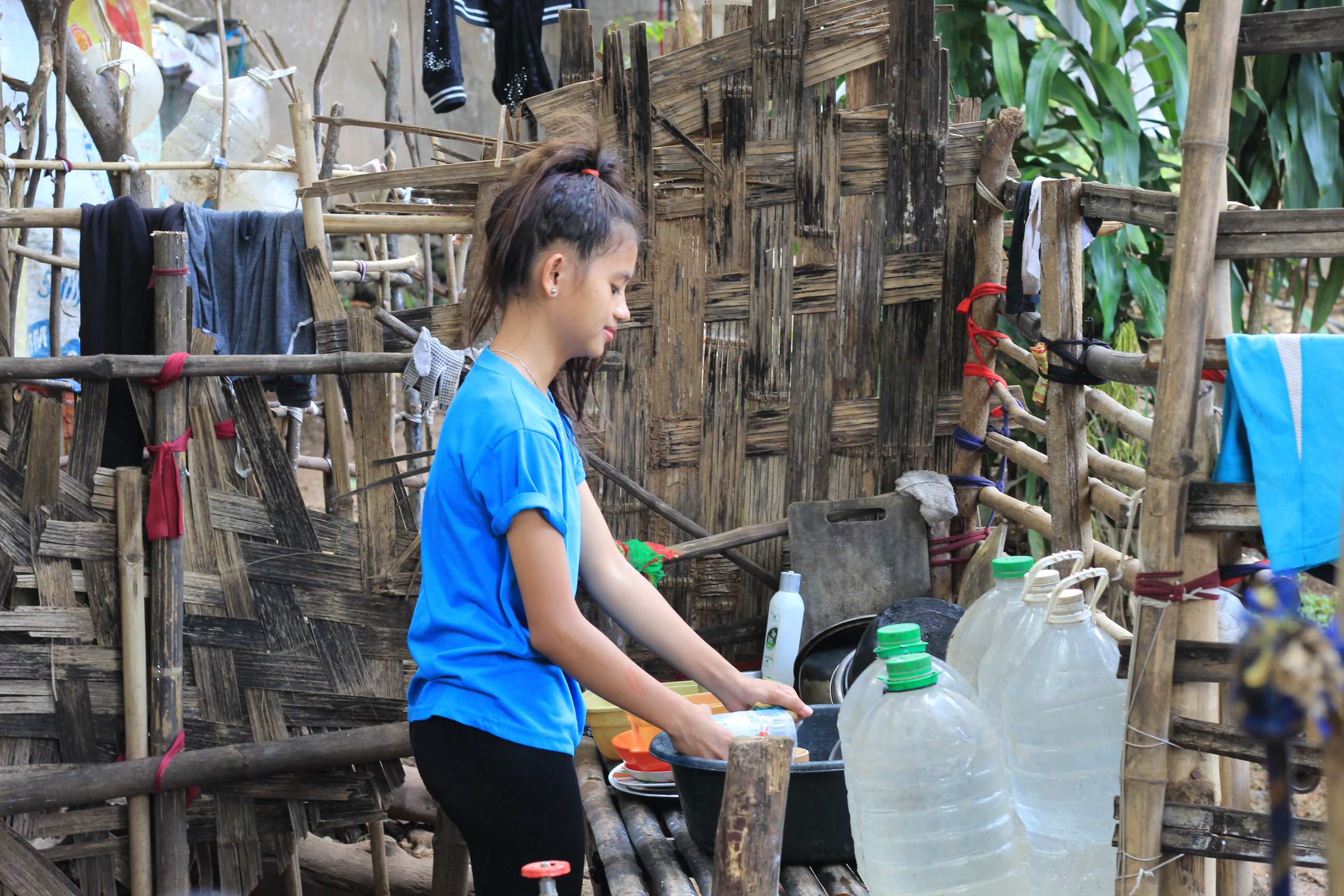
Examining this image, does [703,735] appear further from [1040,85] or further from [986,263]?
[1040,85]

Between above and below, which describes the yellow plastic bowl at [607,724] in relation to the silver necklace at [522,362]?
below

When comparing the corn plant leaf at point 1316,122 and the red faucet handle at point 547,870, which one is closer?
the red faucet handle at point 547,870

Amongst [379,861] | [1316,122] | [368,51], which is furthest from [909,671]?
[368,51]

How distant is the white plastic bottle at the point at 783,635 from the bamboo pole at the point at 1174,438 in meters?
1.44

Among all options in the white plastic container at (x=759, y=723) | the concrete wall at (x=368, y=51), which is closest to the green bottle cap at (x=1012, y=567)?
the white plastic container at (x=759, y=723)

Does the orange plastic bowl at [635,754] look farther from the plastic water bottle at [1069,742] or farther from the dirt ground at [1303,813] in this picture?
the dirt ground at [1303,813]

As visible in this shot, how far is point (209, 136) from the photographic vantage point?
466cm

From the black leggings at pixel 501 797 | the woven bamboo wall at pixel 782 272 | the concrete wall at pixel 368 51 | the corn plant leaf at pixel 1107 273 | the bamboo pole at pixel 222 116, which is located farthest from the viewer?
the concrete wall at pixel 368 51

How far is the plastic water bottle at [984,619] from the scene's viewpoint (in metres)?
2.13

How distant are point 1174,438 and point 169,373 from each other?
2595 millimetres

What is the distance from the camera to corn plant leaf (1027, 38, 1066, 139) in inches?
174

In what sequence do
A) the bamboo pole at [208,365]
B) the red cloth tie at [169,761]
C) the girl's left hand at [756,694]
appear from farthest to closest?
the red cloth tie at [169,761]
the bamboo pole at [208,365]
the girl's left hand at [756,694]

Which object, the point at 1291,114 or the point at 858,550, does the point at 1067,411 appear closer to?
the point at 858,550

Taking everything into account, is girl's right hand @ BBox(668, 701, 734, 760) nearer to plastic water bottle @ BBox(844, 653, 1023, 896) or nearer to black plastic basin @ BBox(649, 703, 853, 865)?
plastic water bottle @ BBox(844, 653, 1023, 896)
